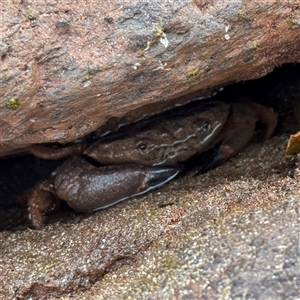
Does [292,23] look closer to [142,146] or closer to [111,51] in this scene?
[111,51]

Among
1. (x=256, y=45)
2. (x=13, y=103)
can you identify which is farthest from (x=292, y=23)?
(x=13, y=103)

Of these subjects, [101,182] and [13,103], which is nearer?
[13,103]

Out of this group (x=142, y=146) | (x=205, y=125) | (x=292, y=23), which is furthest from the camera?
(x=205, y=125)

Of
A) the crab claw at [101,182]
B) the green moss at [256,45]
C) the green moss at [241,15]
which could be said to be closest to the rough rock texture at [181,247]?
the crab claw at [101,182]

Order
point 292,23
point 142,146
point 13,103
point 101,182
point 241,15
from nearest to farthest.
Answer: point 13,103
point 241,15
point 292,23
point 101,182
point 142,146

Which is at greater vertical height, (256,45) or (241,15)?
(241,15)

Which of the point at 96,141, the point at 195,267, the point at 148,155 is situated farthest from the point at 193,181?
the point at 195,267

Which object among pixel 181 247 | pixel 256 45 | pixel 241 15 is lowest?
pixel 181 247
